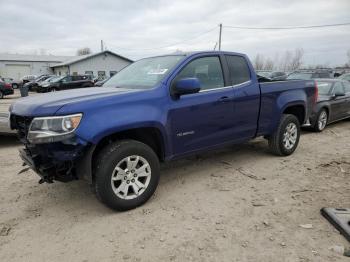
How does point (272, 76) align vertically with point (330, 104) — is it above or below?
above

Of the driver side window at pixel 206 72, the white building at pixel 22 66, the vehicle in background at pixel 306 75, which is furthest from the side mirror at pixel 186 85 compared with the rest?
the white building at pixel 22 66

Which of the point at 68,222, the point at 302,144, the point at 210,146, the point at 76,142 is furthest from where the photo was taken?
the point at 302,144

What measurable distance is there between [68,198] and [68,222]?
689mm

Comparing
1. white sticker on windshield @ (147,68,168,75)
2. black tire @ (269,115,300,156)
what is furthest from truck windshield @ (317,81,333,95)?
white sticker on windshield @ (147,68,168,75)

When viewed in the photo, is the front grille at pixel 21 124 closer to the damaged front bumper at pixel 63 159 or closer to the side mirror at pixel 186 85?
the damaged front bumper at pixel 63 159

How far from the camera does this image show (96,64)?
44.8 m

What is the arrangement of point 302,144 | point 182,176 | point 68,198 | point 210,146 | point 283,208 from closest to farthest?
point 283,208
point 68,198
point 210,146
point 182,176
point 302,144

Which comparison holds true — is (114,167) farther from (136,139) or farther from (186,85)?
(186,85)

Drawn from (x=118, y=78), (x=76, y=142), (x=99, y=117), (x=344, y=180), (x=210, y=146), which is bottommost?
(x=344, y=180)

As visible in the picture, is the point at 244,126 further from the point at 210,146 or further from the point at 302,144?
the point at 302,144

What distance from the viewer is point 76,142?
3227 mm

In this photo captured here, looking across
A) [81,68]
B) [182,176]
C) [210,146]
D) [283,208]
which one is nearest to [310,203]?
[283,208]

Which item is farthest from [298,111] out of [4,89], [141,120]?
[4,89]

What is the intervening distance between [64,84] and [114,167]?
24872 mm
